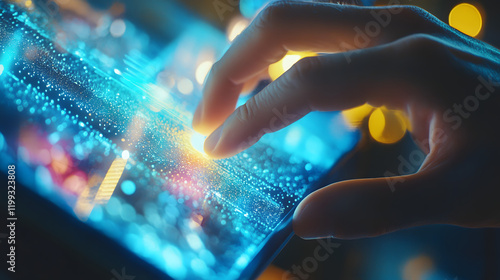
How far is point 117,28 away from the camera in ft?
1.92

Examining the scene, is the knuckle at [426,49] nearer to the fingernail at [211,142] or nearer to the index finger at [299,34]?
the index finger at [299,34]

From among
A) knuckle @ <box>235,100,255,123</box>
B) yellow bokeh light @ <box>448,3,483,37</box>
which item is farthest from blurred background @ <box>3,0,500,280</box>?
yellow bokeh light @ <box>448,3,483,37</box>

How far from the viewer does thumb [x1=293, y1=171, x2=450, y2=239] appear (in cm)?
41

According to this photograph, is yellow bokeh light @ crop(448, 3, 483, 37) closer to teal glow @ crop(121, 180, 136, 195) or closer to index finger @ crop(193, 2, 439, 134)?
index finger @ crop(193, 2, 439, 134)

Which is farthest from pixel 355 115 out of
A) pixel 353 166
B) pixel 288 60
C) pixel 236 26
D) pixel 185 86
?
pixel 236 26

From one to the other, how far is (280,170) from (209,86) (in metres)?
0.20

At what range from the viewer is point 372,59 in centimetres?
45

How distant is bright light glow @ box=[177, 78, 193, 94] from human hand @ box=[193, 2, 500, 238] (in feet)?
0.11

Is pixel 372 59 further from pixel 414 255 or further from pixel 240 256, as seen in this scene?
pixel 414 255

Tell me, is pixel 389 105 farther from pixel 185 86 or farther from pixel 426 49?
pixel 185 86

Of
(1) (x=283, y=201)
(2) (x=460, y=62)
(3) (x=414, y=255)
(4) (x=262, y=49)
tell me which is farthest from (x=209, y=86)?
(3) (x=414, y=255)

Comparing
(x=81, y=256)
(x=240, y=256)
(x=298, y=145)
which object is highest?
(x=298, y=145)

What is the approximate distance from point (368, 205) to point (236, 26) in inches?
23.9

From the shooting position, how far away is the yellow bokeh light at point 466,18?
0.99 metres
